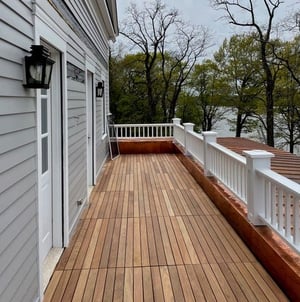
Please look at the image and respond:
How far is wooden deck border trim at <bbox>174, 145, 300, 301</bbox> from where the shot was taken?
9.04 ft

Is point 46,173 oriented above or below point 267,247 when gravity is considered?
above

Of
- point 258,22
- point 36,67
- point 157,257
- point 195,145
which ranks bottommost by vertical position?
point 157,257

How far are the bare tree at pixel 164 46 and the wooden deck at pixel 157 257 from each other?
12623mm

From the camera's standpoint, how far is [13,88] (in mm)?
2068

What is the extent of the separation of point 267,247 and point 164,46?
51.1 ft

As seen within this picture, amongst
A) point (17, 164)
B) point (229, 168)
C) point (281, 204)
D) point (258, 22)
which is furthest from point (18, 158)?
point (258, 22)

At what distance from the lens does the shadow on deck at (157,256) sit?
2869 mm

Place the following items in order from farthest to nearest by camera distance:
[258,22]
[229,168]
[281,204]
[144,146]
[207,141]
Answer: [258,22] → [144,146] → [207,141] → [229,168] → [281,204]

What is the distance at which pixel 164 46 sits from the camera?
17656 mm

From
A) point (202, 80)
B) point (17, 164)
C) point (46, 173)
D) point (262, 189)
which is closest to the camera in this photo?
point (17, 164)

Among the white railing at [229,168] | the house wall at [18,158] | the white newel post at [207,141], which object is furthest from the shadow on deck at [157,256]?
the house wall at [18,158]

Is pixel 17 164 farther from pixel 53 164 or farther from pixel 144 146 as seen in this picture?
pixel 144 146

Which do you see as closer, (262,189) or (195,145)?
(262,189)

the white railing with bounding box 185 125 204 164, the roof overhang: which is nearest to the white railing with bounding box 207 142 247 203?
the white railing with bounding box 185 125 204 164
